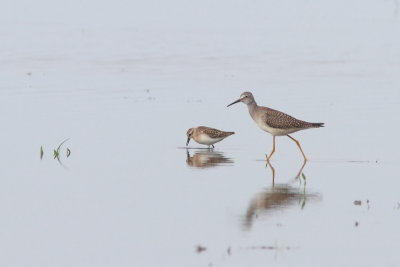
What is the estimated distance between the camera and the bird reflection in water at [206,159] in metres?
14.1

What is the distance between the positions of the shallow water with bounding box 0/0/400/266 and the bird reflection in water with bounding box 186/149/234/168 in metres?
0.04

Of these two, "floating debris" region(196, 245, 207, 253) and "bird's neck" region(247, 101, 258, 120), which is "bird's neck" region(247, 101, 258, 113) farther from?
"floating debris" region(196, 245, 207, 253)

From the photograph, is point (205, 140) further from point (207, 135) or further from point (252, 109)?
point (252, 109)

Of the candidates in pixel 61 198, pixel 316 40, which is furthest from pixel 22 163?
pixel 316 40

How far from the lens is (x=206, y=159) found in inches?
575

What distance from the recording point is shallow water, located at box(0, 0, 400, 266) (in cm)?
984

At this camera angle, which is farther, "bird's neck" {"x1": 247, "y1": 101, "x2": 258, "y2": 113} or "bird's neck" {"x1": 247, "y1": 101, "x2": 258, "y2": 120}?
"bird's neck" {"x1": 247, "y1": 101, "x2": 258, "y2": 113}

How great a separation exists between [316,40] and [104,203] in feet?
59.2

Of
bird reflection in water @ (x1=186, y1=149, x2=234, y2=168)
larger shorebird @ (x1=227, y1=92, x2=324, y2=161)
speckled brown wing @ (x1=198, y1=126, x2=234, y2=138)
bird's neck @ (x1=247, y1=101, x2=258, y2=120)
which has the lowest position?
bird reflection in water @ (x1=186, y1=149, x2=234, y2=168)

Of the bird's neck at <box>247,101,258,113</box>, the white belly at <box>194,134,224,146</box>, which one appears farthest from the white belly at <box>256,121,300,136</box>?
the white belly at <box>194,134,224,146</box>

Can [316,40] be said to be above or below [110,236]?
above

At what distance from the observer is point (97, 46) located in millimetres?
27391

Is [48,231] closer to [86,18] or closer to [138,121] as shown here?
[138,121]

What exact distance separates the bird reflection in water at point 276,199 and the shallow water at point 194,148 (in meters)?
0.02
